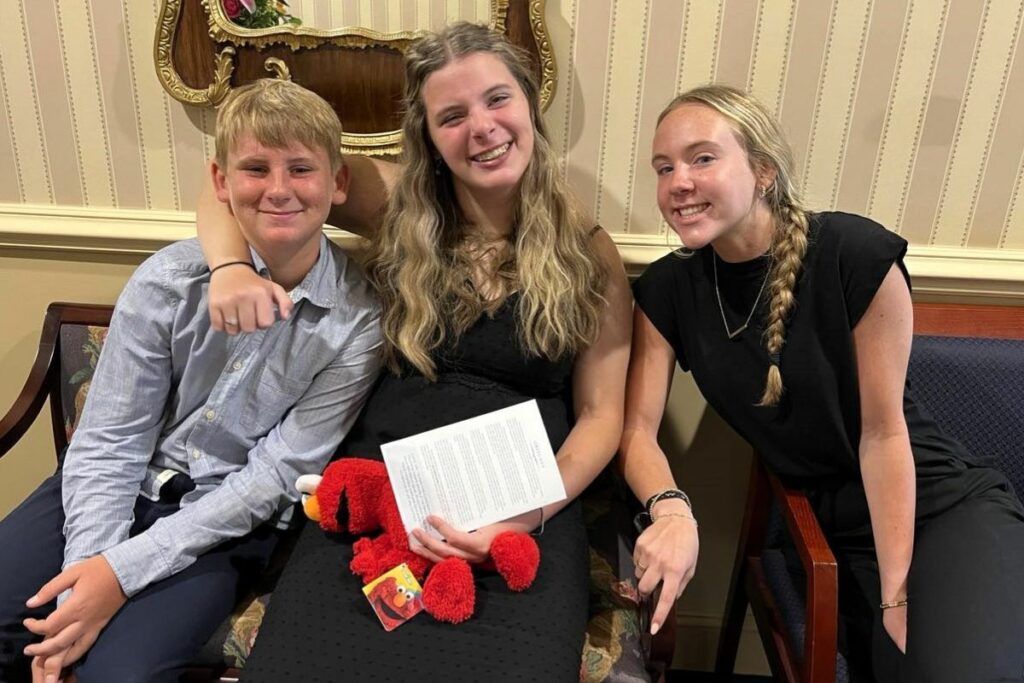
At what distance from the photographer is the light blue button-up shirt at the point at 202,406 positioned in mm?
1414

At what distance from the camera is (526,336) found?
59.1 inches

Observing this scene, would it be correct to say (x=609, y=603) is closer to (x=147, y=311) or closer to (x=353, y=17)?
(x=147, y=311)

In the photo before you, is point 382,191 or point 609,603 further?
point 382,191

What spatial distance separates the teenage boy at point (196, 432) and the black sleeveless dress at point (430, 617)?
0.13 meters

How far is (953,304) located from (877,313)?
22.6 inches

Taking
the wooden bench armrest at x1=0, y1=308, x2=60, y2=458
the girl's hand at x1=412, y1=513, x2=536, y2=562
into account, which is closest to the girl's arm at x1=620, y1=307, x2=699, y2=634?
the girl's hand at x1=412, y1=513, x2=536, y2=562

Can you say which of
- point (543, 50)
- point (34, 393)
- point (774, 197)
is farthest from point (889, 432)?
point (34, 393)

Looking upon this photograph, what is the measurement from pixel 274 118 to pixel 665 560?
1.01 meters

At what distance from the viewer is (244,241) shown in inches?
56.2

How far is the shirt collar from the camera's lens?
1.44 metres

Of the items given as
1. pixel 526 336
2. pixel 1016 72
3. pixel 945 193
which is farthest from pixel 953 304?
pixel 526 336

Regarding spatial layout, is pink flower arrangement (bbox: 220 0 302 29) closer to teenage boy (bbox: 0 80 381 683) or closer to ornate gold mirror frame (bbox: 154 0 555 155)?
ornate gold mirror frame (bbox: 154 0 555 155)

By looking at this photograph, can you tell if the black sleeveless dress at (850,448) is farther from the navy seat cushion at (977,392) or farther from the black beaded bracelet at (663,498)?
the black beaded bracelet at (663,498)

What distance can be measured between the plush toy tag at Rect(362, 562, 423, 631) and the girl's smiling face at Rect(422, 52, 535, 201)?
0.73m
